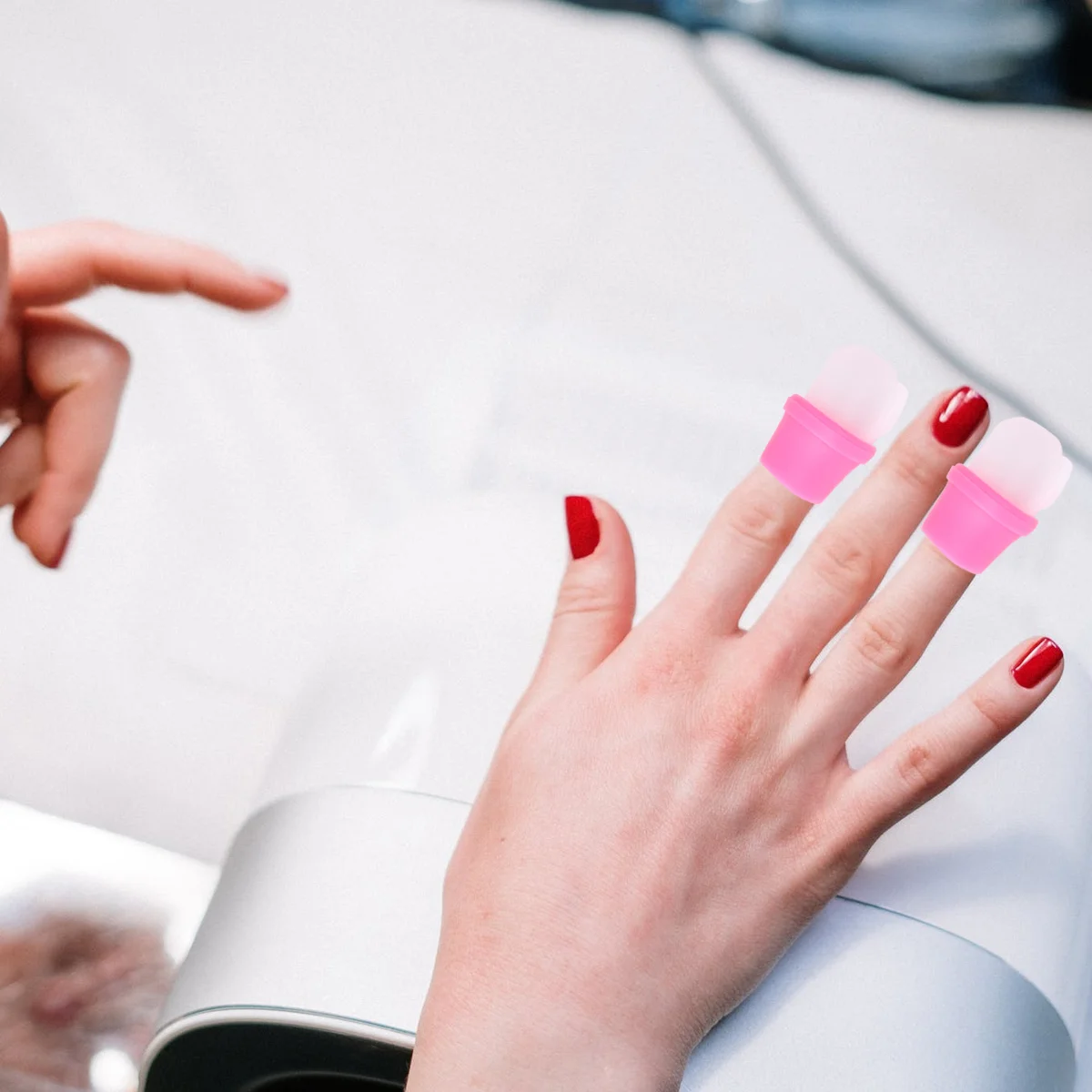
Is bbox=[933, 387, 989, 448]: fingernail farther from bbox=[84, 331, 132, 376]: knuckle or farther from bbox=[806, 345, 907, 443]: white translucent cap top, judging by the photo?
bbox=[84, 331, 132, 376]: knuckle

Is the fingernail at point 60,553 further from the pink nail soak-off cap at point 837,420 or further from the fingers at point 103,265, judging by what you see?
the pink nail soak-off cap at point 837,420

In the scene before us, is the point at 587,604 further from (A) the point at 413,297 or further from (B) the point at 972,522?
(A) the point at 413,297

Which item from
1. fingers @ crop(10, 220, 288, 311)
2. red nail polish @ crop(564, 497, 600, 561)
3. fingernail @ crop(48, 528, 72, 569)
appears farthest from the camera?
fingernail @ crop(48, 528, 72, 569)

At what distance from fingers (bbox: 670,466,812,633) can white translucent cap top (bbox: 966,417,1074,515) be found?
8cm

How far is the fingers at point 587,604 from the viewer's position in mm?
519

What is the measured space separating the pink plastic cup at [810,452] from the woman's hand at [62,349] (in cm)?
39

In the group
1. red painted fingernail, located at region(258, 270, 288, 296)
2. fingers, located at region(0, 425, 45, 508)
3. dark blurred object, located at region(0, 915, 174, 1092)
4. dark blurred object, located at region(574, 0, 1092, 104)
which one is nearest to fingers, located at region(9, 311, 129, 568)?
fingers, located at region(0, 425, 45, 508)

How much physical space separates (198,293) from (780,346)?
446 millimetres

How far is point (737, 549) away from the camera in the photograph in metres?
0.51

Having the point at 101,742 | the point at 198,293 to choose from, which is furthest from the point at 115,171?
the point at 101,742

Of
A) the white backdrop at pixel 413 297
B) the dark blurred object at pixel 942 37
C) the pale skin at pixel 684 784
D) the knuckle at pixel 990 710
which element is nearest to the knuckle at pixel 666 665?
the pale skin at pixel 684 784

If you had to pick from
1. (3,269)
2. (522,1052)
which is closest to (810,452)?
(522,1052)

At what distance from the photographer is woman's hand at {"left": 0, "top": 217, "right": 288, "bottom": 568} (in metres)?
0.66

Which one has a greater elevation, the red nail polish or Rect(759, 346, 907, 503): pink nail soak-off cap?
Rect(759, 346, 907, 503): pink nail soak-off cap
